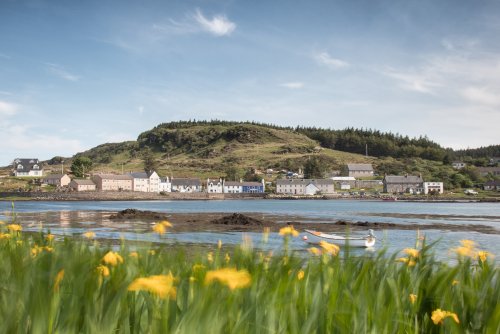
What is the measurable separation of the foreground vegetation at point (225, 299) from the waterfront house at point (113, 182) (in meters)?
188

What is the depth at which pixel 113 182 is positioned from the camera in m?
189

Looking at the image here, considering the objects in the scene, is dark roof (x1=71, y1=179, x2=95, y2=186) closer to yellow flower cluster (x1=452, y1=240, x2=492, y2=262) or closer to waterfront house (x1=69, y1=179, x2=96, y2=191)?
waterfront house (x1=69, y1=179, x2=96, y2=191)

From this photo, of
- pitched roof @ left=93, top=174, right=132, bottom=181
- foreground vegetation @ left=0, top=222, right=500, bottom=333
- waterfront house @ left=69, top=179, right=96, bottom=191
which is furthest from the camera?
pitched roof @ left=93, top=174, right=132, bottom=181

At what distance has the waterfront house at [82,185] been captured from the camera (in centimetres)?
17875

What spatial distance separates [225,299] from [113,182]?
19417 centimetres

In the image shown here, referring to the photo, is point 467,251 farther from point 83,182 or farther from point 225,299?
point 83,182

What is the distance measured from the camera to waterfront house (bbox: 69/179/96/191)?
586ft

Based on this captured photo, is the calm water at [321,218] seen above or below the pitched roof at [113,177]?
below

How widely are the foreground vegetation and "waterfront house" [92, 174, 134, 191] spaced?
188 metres

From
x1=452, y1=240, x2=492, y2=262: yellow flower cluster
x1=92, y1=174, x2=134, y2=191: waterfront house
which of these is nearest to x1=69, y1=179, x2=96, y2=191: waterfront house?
x1=92, y1=174, x2=134, y2=191: waterfront house

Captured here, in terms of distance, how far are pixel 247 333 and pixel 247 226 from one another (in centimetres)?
4320

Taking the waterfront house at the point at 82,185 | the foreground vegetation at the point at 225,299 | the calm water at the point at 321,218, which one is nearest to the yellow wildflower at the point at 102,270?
the foreground vegetation at the point at 225,299

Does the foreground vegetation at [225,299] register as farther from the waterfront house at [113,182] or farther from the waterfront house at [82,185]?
the waterfront house at [113,182]

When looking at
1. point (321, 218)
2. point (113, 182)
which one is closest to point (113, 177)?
point (113, 182)
